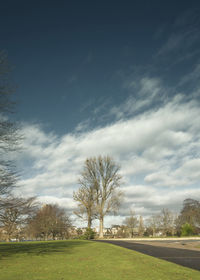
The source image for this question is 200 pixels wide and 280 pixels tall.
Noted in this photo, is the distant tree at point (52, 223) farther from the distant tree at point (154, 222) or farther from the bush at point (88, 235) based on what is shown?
the distant tree at point (154, 222)

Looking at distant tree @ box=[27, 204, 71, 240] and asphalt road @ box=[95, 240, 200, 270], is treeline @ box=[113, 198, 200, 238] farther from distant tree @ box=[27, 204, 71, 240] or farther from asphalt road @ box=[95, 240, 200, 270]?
asphalt road @ box=[95, 240, 200, 270]

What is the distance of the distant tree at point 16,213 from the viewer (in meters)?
10.8

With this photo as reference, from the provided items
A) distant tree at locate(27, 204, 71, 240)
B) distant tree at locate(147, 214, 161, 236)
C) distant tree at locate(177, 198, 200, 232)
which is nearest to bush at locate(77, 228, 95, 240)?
distant tree at locate(27, 204, 71, 240)

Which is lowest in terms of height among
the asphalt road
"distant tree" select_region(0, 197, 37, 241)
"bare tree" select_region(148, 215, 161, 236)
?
"bare tree" select_region(148, 215, 161, 236)

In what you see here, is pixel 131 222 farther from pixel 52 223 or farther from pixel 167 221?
pixel 52 223

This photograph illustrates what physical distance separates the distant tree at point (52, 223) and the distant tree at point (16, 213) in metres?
A: 43.1

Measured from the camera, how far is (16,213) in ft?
36.8

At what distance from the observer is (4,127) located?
12.1m

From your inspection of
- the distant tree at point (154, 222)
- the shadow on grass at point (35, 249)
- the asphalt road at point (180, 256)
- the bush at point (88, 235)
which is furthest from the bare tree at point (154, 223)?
the asphalt road at point (180, 256)

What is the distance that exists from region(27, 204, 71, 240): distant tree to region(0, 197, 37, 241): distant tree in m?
43.1

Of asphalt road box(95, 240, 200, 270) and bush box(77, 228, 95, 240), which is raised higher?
asphalt road box(95, 240, 200, 270)

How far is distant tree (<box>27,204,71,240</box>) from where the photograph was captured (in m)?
54.2

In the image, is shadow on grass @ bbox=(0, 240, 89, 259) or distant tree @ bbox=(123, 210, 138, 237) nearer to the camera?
shadow on grass @ bbox=(0, 240, 89, 259)

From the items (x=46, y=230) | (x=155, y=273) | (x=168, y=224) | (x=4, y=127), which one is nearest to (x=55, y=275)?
(x=155, y=273)
